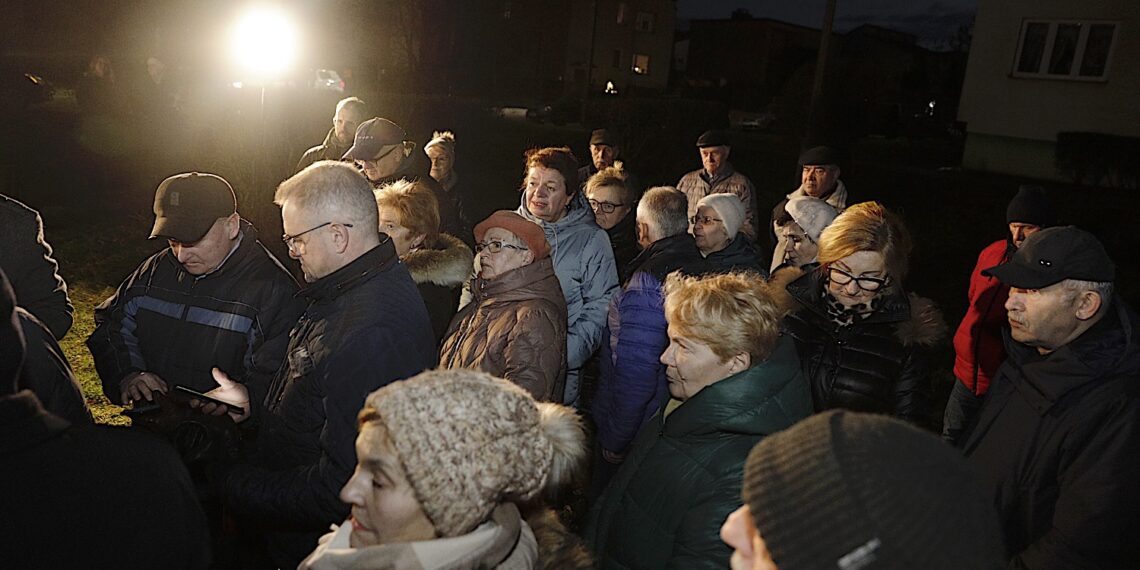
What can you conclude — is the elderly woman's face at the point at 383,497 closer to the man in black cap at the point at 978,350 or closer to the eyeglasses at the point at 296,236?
the eyeglasses at the point at 296,236

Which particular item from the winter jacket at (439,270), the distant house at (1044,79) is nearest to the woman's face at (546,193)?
the winter jacket at (439,270)

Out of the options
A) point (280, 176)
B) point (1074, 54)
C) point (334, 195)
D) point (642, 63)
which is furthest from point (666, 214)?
point (642, 63)

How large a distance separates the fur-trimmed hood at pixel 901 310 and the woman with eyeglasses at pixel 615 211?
2249 millimetres

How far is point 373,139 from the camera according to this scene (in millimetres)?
5664

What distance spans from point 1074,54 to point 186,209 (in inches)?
931

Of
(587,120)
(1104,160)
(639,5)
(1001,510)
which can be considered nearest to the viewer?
(1001,510)

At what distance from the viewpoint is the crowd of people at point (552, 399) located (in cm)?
147

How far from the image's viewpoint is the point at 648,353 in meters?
3.88

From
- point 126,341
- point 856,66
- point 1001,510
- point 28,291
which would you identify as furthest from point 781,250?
point 856,66

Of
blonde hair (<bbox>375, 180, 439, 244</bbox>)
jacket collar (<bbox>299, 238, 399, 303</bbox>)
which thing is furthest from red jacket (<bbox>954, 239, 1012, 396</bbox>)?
jacket collar (<bbox>299, 238, 399, 303</bbox>)

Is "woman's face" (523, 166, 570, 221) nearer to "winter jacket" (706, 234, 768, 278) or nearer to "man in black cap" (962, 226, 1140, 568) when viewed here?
"winter jacket" (706, 234, 768, 278)

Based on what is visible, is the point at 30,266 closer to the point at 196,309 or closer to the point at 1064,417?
the point at 196,309

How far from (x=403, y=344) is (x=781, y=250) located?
3.45 metres

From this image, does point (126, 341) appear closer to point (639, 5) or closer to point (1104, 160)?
point (1104, 160)
